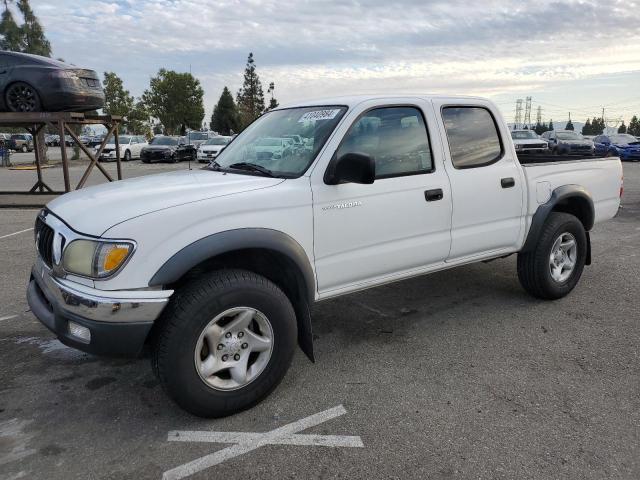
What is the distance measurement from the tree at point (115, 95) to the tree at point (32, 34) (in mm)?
16966

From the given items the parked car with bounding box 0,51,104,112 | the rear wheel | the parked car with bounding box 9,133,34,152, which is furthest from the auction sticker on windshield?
the parked car with bounding box 9,133,34,152

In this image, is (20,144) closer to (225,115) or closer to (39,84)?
(225,115)

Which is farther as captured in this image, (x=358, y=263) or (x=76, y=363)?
(x=76, y=363)

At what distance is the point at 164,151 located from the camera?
85.9 ft

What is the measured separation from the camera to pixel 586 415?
116 inches

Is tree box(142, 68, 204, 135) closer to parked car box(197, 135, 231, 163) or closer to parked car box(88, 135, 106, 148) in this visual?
parked car box(88, 135, 106, 148)

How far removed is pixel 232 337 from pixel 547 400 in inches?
76.4

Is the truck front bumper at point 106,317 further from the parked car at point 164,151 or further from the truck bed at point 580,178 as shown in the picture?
the parked car at point 164,151

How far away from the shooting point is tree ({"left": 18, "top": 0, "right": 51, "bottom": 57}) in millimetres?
32562

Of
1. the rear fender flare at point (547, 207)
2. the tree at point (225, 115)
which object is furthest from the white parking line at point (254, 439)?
the tree at point (225, 115)

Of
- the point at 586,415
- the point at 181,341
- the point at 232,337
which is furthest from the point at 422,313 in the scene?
the point at 181,341

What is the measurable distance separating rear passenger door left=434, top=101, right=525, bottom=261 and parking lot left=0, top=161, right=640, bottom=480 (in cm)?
74

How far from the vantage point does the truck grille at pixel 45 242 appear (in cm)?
295

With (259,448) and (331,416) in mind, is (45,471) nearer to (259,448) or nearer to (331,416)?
(259,448)
